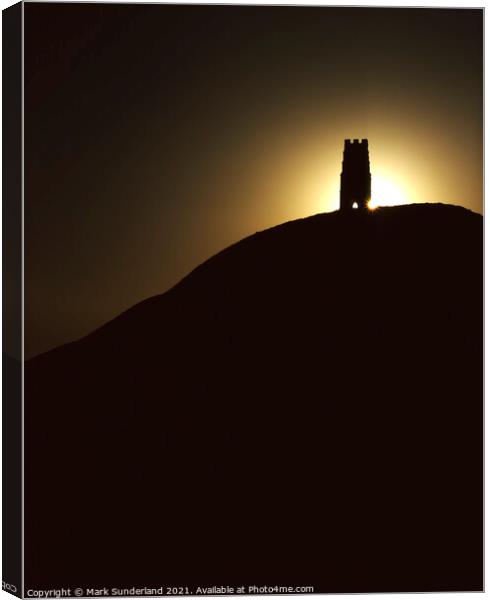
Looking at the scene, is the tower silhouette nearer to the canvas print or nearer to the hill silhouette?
the canvas print

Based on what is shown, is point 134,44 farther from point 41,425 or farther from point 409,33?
point 41,425

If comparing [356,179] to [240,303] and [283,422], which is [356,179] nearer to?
[240,303]

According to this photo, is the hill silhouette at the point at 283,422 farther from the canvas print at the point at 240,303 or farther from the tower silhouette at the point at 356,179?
the tower silhouette at the point at 356,179

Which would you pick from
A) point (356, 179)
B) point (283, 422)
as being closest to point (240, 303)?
point (283, 422)

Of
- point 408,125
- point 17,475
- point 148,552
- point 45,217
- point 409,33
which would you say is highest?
point 409,33

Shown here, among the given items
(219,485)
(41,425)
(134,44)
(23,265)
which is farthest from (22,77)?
(219,485)

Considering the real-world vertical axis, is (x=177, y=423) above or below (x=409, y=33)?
below

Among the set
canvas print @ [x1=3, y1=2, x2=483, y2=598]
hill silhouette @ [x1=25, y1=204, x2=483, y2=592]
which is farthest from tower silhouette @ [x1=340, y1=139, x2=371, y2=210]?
hill silhouette @ [x1=25, y1=204, x2=483, y2=592]
